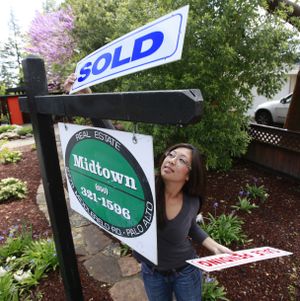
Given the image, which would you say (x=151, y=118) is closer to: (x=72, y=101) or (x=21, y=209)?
(x=72, y=101)

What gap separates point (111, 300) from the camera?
2264 millimetres

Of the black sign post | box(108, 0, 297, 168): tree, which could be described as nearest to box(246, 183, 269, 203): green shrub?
box(108, 0, 297, 168): tree

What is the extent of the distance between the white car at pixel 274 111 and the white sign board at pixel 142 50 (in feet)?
33.3

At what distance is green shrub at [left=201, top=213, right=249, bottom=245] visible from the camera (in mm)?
2791

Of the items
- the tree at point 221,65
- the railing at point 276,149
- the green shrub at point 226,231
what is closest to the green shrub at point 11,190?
the tree at point 221,65

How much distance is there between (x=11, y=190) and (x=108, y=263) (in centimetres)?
236

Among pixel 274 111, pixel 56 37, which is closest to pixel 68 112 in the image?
pixel 56 37

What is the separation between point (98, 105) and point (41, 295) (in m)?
1.99

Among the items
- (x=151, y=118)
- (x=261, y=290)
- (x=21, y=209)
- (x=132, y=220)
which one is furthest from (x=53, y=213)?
(x=21, y=209)

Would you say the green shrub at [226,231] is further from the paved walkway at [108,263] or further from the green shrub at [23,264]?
the green shrub at [23,264]

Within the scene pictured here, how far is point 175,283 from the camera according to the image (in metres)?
1.61

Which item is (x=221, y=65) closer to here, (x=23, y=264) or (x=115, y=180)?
(x=115, y=180)

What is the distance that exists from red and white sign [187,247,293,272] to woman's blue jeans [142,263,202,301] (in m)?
0.37

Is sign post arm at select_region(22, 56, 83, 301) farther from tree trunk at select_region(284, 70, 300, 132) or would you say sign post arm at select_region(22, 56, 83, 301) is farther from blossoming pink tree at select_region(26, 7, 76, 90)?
blossoming pink tree at select_region(26, 7, 76, 90)
